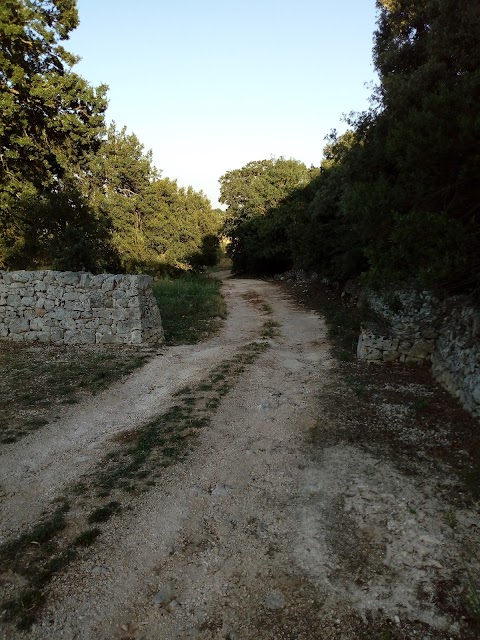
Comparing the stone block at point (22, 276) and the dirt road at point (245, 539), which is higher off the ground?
the stone block at point (22, 276)

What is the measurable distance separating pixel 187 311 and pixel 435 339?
12370 mm

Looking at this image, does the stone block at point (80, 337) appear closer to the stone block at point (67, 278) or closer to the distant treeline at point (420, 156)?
the stone block at point (67, 278)

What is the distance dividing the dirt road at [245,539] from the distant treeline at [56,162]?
13.3m

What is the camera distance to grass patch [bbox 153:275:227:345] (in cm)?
1653

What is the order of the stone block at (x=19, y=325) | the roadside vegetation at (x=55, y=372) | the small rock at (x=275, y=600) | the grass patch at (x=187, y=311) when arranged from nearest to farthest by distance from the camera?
the small rock at (x=275, y=600)
the roadside vegetation at (x=55, y=372)
the stone block at (x=19, y=325)
the grass patch at (x=187, y=311)

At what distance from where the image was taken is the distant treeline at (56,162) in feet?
63.2

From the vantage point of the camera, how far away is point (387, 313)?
41.0ft

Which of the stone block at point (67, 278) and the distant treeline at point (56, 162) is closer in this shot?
the stone block at point (67, 278)

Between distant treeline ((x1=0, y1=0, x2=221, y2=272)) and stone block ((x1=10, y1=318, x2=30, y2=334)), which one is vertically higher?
distant treeline ((x1=0, y1=0, x2=221, y2=272))

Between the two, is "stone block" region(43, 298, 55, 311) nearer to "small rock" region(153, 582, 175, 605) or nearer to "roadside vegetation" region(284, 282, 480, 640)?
"roadside vegetation" region(284, 282, 480, 640)

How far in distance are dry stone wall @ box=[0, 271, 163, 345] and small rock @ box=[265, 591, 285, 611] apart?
36.0ft

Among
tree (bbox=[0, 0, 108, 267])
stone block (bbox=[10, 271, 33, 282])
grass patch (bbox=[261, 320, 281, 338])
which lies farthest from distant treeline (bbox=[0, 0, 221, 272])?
grass patch (bbox=[261, 320, 281, 338])

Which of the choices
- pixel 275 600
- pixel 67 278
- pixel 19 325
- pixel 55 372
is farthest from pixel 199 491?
pixel 19 325

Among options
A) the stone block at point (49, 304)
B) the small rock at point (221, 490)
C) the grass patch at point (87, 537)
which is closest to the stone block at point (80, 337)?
the stone block at point (49, 304)
